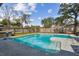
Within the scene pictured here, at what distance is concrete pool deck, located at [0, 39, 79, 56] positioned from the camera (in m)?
2.12

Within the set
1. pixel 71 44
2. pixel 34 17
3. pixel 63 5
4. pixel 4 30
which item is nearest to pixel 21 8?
pixel 34 17

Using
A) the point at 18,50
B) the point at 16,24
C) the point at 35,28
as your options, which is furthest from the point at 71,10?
the point at 18,50

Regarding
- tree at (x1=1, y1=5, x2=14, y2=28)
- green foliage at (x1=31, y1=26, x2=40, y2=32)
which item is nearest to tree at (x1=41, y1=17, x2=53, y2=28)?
green foliage at (x1=31, y1=26, x2=40, y2=32)

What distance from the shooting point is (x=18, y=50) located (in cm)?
213

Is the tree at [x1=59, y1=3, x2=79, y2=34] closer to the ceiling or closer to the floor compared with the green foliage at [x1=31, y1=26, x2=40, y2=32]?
closer to the ceiling

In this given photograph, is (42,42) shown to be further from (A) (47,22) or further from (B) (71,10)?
(B) (71,10)

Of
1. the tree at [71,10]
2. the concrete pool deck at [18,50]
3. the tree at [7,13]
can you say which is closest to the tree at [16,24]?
the tree at [7,13]

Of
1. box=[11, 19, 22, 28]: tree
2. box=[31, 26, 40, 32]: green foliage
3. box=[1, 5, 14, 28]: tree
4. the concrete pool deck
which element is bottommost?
the concrete pool deck

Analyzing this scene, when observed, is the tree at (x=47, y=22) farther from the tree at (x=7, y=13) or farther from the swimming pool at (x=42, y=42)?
the tree at (x=7, y=13)

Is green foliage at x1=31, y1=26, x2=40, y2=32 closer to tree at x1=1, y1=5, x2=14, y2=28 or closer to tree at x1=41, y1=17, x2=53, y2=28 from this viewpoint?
tree at x1=41, y1=17, x2=53, y2=28

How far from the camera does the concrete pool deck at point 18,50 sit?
2.12m

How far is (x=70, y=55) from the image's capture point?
6.94 feet

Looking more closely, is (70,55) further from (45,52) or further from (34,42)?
(34,42)

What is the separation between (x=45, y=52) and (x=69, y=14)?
0.50 metres
